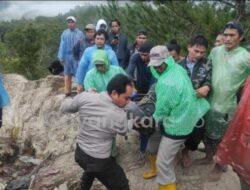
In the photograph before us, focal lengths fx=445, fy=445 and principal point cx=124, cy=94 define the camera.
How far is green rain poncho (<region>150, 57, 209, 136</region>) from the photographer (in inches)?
166

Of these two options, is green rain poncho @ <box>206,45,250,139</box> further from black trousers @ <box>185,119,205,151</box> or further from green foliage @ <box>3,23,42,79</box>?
green foliage @ <box>3,23,42,79</box>

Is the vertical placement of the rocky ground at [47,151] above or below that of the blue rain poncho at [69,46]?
below

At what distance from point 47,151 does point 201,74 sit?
3544 millimetres

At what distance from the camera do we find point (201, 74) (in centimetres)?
470

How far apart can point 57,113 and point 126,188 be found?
402cm

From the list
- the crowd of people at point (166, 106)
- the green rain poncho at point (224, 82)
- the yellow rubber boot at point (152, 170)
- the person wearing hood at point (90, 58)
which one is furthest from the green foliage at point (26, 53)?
the green rain poncho at point (224, 82)

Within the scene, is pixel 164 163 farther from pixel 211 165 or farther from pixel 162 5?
pixel 162 5

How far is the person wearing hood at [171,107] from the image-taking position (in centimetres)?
422

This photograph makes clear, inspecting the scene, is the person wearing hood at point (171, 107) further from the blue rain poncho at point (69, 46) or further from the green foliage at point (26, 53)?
the green foliage at point (26, 53)

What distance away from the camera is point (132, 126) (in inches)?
187

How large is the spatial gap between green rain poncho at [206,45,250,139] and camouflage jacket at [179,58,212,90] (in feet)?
0.17

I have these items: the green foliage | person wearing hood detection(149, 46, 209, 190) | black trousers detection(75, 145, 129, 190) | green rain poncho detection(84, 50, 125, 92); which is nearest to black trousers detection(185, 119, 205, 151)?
person wearing hood detection(149, 46, 209, 190)

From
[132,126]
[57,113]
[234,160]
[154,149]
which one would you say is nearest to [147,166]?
[154,149]

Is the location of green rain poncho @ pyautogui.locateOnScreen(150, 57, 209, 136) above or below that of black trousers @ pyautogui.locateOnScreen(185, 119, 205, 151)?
above
